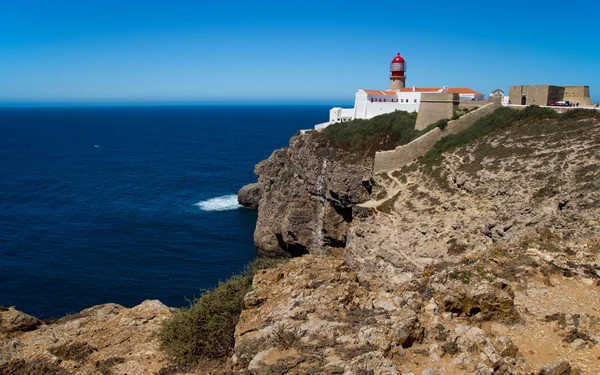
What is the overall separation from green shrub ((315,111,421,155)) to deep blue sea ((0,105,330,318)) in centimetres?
1474

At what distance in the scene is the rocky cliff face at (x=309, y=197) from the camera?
135ft

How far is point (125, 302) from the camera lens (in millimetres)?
35594

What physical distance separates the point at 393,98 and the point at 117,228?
118 ft

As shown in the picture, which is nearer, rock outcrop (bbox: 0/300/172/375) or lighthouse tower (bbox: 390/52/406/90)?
rock outcrop (bbox: 0/300/172/375)

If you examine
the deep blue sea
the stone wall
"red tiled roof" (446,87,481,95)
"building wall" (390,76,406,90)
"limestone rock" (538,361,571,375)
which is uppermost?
"building wall" (390,76,406,90)

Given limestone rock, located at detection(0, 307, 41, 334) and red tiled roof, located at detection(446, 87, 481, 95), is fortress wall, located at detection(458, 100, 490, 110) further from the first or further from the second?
limestone rock, located at detection(0, 307, 41, 334)

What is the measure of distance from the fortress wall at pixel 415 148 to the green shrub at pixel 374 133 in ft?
12.2

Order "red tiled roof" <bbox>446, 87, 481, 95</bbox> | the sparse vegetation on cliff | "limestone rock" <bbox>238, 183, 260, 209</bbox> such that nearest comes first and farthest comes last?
the sparse vegetation on cliff < "red tiled roof" <bbox>446, 87, 481, 95</bbox> < "limestone rock" <bbox>238, 183, 260, 209</bbox>

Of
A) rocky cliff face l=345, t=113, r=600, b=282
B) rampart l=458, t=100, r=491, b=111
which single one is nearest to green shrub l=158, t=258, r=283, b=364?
rocky cliff face l=345, t=113, r=600, b=282

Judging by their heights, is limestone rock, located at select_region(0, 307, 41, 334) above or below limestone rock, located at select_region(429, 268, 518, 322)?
below

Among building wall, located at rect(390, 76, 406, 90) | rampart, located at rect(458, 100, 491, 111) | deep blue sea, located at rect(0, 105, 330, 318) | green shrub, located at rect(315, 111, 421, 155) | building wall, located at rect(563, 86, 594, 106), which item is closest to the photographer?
deep blue sea, located at rect(0, 105, 330, 318)

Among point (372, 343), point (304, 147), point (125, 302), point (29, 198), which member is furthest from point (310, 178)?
point (29, 198)

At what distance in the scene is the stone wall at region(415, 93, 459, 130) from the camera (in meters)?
41.6

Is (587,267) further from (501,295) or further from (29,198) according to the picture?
(29,198)
